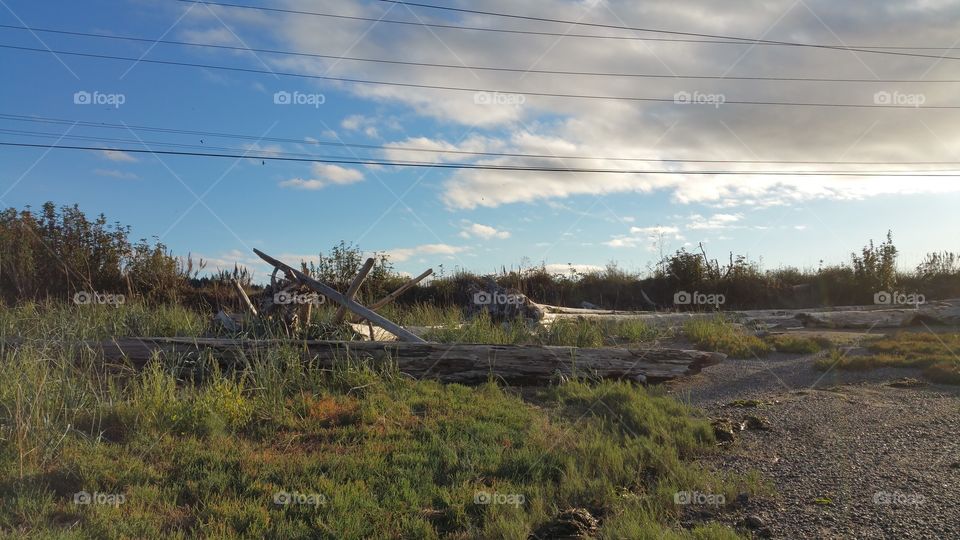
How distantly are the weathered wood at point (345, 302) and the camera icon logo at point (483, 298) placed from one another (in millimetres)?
3605

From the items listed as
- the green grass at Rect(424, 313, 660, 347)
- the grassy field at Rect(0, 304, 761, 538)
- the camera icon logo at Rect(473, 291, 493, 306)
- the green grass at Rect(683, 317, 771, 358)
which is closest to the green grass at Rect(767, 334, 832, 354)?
the green grass at Rect(683, 317, 771, 358)

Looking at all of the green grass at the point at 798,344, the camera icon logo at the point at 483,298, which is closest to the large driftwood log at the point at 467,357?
the green grass at the point at 798,344

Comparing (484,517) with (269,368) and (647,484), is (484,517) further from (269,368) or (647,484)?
(269,368)

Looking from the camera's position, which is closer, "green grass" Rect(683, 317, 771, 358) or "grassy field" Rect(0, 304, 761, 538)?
"grassy field" Rect(0, 304, 761, 538)

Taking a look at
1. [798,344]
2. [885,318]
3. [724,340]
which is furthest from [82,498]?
[885,318]

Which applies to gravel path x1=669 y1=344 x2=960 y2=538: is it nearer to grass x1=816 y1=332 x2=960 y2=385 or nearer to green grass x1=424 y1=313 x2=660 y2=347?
grass x1=816 y1=332 x2=960 y2=385

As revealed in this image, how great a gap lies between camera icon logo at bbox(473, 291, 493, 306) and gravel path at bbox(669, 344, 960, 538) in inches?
218

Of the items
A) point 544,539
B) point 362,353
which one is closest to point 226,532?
point 544,539

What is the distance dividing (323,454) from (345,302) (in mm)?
5500

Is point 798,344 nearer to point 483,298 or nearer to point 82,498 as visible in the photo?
point 483,298

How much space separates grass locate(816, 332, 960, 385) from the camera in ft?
34.0

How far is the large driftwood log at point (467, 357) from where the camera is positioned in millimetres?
9047

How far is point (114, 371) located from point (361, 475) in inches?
190

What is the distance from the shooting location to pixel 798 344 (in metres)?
13.1
